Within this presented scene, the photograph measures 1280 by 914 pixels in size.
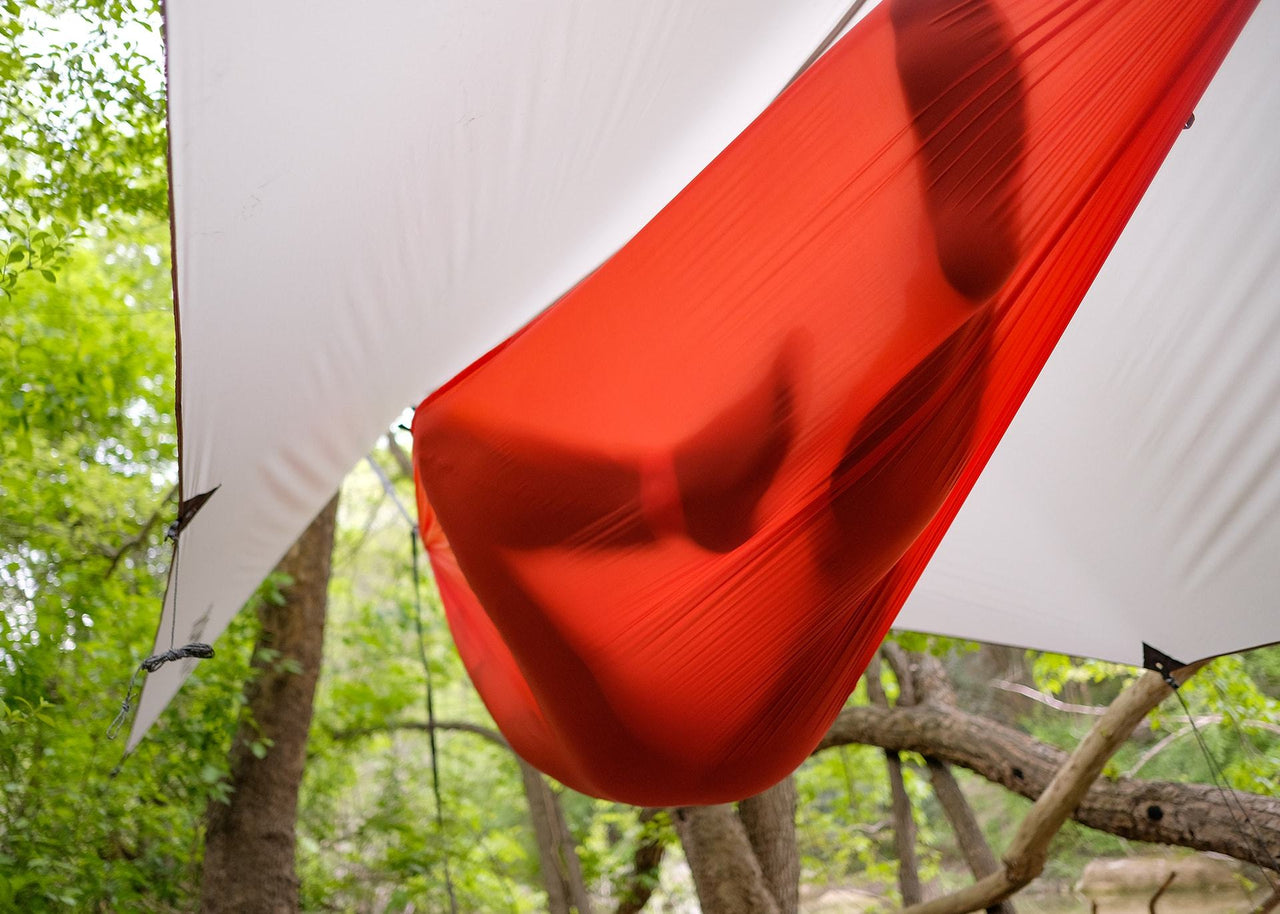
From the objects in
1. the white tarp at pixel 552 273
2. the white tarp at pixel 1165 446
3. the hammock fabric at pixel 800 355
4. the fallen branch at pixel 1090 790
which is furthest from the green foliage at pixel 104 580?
the hammock fabric at pixel 800 355

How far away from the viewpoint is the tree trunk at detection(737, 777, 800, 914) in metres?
3.19

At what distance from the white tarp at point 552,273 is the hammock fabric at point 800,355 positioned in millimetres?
351

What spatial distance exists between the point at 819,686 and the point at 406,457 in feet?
11.3

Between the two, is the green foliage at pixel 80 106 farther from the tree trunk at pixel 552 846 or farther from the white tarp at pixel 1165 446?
the tree trunk at pixel 552 846

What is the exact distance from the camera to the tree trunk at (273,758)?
295cm

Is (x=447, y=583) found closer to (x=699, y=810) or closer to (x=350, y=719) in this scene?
(x=699, y=810)

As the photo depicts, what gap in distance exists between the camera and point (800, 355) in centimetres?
121

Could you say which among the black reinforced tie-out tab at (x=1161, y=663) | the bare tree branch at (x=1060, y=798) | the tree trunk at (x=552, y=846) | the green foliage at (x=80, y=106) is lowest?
the bare tree branch at (x=1060, y=798)

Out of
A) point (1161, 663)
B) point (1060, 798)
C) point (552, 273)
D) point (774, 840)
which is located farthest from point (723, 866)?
point (552, 273)

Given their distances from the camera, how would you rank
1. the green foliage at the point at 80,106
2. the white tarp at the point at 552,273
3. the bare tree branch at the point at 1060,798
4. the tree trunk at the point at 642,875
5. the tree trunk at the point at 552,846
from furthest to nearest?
the tree trunk at the point at 552,846
the tree trunk at the point at 642,875
the bare tree branch at the point at 1060,798
the green foliage at the point at 80,106
the white tarp at the point at 552,273

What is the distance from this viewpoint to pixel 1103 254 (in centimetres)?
128

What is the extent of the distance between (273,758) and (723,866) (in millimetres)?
1411

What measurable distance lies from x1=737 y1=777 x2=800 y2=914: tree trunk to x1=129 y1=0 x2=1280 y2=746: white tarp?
112 cm

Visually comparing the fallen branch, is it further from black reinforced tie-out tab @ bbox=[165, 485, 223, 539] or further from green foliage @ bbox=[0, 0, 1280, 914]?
black reinforced tie-out tab @ bbox=[165, 485, 223, 539]
